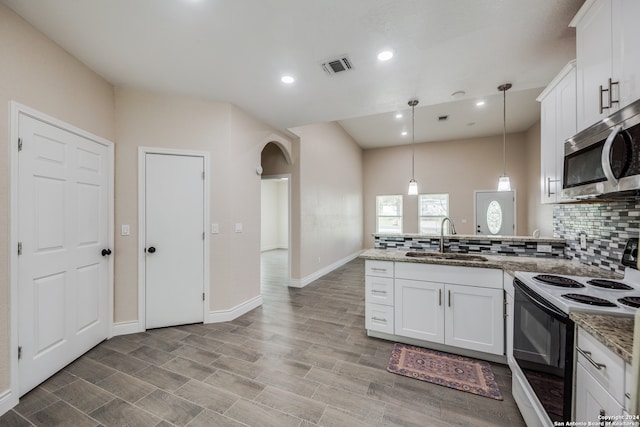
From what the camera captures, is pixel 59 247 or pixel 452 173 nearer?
pixel 59 247

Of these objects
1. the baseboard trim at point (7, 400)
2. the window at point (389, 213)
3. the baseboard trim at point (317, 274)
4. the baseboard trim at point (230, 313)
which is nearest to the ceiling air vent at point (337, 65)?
the baseboard trim at point (230, 313)

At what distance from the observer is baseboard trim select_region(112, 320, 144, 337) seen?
2746 mm

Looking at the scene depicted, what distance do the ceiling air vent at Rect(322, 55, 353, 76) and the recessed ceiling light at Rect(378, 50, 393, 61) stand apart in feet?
0.91

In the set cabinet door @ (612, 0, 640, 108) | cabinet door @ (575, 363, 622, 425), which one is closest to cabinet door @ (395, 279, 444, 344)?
cabinet door @ (575, 363, 622, 425)

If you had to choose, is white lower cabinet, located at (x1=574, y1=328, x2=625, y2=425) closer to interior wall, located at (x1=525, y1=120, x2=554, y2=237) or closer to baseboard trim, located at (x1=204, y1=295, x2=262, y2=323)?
baseboard trim, located at (x1=204, y1=295, x2=262, y2=323)

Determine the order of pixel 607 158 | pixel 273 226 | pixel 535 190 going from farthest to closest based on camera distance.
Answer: pixel 273 226, pixel 535 190, pixel 607 158

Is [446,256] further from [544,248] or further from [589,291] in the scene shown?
[589,291]

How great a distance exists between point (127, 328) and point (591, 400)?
3.75m

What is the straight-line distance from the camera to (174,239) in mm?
2959

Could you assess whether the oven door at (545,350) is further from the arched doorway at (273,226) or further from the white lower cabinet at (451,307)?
the arched doorway at (273,226)

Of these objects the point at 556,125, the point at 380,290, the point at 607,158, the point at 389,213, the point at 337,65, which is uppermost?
the point at 337,65

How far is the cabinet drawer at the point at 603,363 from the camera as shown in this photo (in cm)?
88

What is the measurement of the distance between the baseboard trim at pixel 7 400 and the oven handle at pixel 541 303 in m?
3.45

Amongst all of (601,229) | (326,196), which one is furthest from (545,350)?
(326,196)
